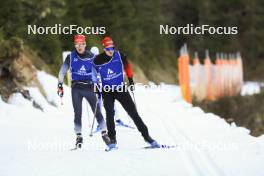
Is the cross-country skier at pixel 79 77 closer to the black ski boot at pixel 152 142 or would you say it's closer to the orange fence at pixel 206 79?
the black ski boot at pixel 152 142

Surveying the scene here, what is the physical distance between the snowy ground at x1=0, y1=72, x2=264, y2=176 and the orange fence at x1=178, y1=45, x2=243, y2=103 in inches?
291

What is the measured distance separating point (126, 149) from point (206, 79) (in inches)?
861

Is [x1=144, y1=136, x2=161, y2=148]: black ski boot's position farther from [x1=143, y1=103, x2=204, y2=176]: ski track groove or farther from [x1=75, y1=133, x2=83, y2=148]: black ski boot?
[x1=75, y1=133, x2=83, y2=148]: black ski boot

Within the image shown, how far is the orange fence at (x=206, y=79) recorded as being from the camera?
26.6m

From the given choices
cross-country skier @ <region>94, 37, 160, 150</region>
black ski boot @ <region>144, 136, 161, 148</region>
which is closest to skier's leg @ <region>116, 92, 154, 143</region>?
cross-country skier @ <region>94, 37, 160, 150</region>

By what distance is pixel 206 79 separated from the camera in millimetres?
33594

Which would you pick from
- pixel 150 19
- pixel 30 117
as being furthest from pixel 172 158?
pixel 150 19

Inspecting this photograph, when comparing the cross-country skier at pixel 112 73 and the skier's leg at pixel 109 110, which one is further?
the skier's leg at pixel 109 110

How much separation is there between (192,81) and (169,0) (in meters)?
43.3

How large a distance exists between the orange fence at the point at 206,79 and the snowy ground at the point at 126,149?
24.2 feet

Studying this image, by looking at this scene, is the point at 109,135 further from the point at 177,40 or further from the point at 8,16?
the point at 177,40
